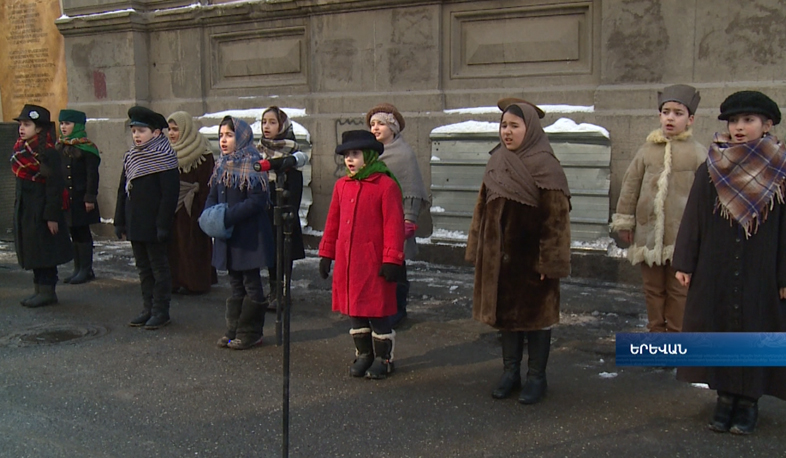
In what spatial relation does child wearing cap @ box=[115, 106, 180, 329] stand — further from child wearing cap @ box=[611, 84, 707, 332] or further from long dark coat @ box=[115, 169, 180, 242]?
child wearing cap @ box=[611, 84, 707, 332]


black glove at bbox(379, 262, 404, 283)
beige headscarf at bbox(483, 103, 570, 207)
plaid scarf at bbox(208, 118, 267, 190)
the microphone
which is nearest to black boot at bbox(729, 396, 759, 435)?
beige headscarf at bbox(483, 103, 570, 207)

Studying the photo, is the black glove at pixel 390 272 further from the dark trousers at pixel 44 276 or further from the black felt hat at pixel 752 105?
the dark trousers at pixel 44 276

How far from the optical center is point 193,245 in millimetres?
7730

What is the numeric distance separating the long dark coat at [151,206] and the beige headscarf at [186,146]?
0.87 metres

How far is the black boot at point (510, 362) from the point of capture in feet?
15.7

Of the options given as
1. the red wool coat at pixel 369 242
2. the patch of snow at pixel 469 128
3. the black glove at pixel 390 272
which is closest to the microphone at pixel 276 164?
the red wool coat at pixel 369 242

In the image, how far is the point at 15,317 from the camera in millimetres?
7023

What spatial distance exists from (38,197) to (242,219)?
2.85 meters

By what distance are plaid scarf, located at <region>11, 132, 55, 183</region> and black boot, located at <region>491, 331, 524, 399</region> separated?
496 centimetres

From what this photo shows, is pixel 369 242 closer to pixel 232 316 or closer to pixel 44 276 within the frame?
pixel 232 316

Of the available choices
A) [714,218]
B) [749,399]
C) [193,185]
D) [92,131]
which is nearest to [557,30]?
[193,185]

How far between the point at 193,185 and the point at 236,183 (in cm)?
201

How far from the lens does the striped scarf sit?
6480 millimetres

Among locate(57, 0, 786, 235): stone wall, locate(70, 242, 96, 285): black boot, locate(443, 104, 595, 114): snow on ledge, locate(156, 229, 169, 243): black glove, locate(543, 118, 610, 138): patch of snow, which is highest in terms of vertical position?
locate(57, 0, 786, 235): stone wall
